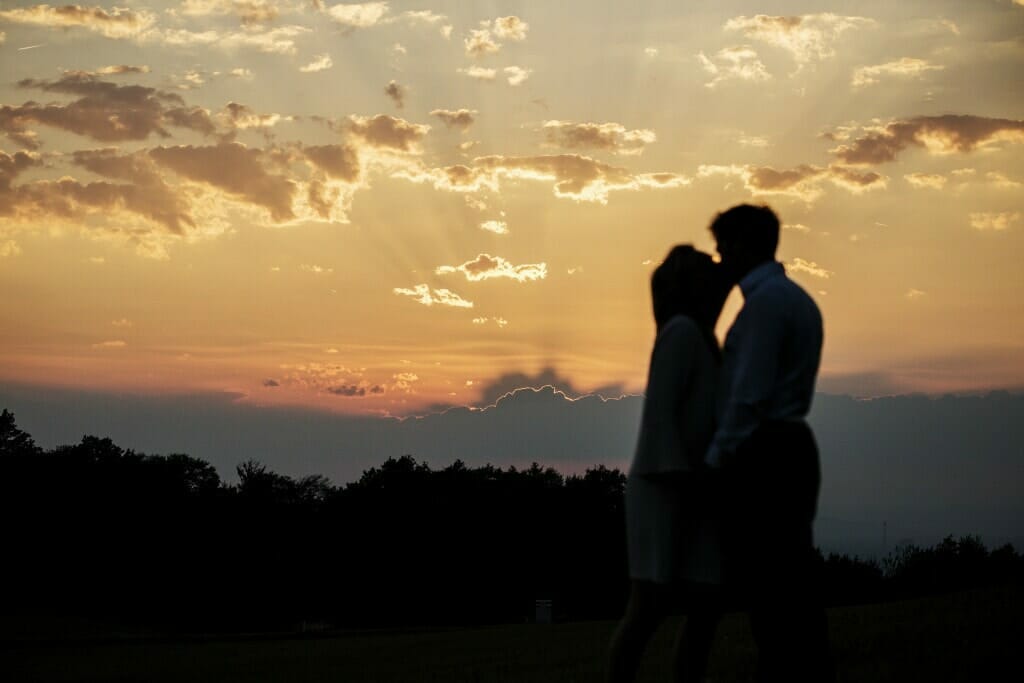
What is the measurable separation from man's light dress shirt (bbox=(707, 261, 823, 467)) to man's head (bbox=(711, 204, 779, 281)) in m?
0.06

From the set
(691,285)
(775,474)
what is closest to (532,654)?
(691,285)

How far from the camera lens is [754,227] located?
238 inches

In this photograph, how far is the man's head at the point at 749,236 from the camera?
605cm

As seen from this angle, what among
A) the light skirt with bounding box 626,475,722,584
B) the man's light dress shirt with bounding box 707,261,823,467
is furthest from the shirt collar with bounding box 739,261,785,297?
the light skirt with bounding box 626,475,722,584

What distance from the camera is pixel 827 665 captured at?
5.80 m

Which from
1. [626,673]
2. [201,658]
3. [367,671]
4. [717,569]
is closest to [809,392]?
[717,569]

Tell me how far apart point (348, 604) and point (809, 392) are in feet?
246

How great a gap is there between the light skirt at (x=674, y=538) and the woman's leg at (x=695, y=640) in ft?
0.96

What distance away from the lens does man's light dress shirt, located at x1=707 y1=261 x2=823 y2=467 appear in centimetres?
566

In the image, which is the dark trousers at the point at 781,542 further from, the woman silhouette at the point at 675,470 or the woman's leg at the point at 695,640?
the woman's leg at the point at 695,640

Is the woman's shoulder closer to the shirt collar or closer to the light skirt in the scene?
the shirt collar

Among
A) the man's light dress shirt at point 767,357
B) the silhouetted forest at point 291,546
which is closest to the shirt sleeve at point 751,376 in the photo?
the man's light dress shirt at point 767,357

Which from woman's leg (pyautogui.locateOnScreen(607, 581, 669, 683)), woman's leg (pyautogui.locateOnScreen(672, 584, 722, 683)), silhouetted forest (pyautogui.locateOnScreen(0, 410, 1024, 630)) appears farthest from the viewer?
silhouetted forest (pyautogui.locateOnScreen(0, 410, 1024, 630))

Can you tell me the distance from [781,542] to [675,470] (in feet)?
2.09
